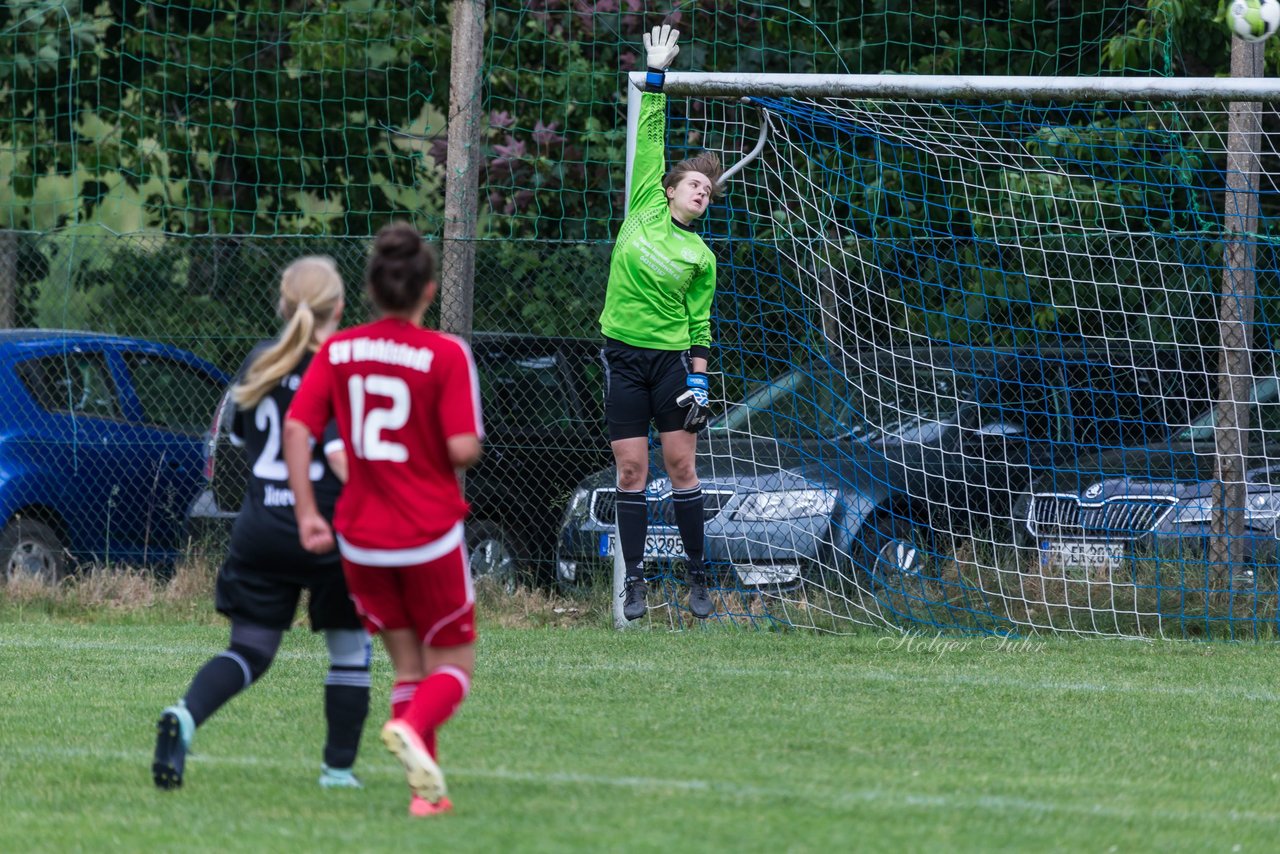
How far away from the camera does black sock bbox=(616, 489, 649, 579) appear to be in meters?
8.63

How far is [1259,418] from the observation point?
9664mm

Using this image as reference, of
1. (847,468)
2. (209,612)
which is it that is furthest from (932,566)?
(209,612)

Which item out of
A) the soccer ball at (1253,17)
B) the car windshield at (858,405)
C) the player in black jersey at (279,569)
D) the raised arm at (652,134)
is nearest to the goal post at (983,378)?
the car windshield at (858,405)

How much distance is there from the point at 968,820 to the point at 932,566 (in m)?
4.92

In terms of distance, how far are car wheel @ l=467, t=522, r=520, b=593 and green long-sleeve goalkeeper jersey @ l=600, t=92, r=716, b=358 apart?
2278mm

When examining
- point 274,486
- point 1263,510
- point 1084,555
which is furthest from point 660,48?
point 274,486

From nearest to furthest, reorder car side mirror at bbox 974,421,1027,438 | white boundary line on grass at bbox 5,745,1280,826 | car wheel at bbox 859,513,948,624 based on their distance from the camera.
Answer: white boundary line on grass at bbox 5,745,1280,826 < car wheel at bbox 859,513,948,624 < car side mirror at bbox 974,421,1027,438

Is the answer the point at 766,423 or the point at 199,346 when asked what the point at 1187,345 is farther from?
the point at 199,346

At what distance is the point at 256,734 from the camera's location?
5.83 metres

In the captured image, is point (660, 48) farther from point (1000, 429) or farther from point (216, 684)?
point (216, 684)

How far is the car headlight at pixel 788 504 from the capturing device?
943 centimetres

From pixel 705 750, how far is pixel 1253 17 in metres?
4.74

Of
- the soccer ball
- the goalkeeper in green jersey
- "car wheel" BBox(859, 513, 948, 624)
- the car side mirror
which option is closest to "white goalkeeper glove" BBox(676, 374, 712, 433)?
the goalkeeper in green jersey

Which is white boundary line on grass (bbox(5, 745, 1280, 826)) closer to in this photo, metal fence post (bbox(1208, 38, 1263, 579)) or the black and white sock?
the black and white sock
